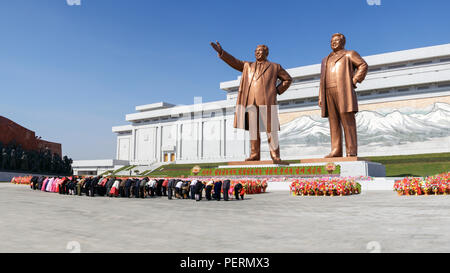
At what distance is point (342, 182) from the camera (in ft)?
44.9

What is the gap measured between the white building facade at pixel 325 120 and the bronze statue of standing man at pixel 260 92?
949 inches

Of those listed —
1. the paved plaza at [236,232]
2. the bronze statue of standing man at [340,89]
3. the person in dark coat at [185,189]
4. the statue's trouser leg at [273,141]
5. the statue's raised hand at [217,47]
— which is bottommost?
the paved plaza at [236,232]

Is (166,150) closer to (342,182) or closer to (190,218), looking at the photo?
(342,182)

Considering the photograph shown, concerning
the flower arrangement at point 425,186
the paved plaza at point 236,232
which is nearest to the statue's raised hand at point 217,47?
the flower arrangement at point 425,186

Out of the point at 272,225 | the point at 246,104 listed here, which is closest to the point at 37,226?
the point at 272,225

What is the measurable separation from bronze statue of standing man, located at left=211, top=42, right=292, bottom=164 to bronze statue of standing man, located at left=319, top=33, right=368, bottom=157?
248 centimetres

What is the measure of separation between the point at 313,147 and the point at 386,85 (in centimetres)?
1132

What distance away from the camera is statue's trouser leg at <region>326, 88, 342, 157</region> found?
19.8 metres

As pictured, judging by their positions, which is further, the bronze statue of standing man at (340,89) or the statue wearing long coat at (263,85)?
the statue wearing long coat at (263,85)

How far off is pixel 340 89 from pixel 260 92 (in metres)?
4.52

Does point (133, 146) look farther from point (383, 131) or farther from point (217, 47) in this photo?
point (217, 47)

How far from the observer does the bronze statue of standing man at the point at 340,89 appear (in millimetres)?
19125

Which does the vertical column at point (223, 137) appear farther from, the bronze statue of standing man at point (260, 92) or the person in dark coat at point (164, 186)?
the person in dark coat at point (164, 186)

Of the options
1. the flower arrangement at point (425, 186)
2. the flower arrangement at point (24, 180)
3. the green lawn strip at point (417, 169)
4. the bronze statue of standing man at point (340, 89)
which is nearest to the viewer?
the flower arrangement at point (425, 186)
